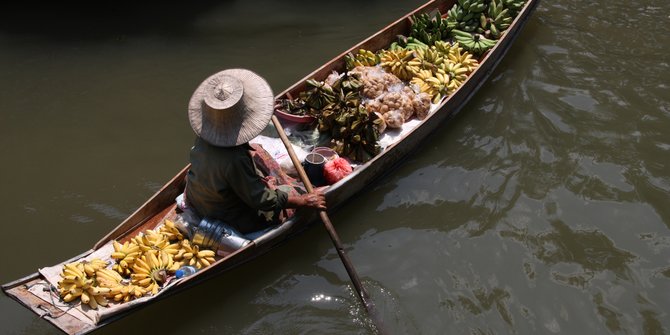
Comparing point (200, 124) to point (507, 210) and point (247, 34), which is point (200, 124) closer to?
point (507, 210)

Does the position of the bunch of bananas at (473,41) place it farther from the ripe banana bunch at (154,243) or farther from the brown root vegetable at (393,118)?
the ripe banana bunch at (154,243)

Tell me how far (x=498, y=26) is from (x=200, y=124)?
18.5 ft

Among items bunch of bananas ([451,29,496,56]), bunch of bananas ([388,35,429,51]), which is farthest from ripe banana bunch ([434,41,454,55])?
bunch of bananas ([451,29,496,56])

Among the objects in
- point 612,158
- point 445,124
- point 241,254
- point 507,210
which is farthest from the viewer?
point 445,124

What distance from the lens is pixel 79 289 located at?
171 inches

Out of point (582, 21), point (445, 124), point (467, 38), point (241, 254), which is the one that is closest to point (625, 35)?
point (582, 21)

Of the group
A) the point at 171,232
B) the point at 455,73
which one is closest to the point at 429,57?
the point at 455,73

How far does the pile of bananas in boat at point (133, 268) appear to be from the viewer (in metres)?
4.37

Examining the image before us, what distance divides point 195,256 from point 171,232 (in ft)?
1.24

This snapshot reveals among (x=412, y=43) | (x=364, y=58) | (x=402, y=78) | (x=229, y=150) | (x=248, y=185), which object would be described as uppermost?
(x=229, y=150)

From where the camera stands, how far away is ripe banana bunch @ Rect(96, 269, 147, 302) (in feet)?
14.7

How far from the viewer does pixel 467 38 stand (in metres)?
7.92

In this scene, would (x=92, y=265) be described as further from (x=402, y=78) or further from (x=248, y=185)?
(x=402, y=78)

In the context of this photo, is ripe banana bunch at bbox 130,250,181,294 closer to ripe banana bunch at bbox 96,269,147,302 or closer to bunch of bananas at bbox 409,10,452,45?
ripe banana bunch at bbox 96,269,147,302
